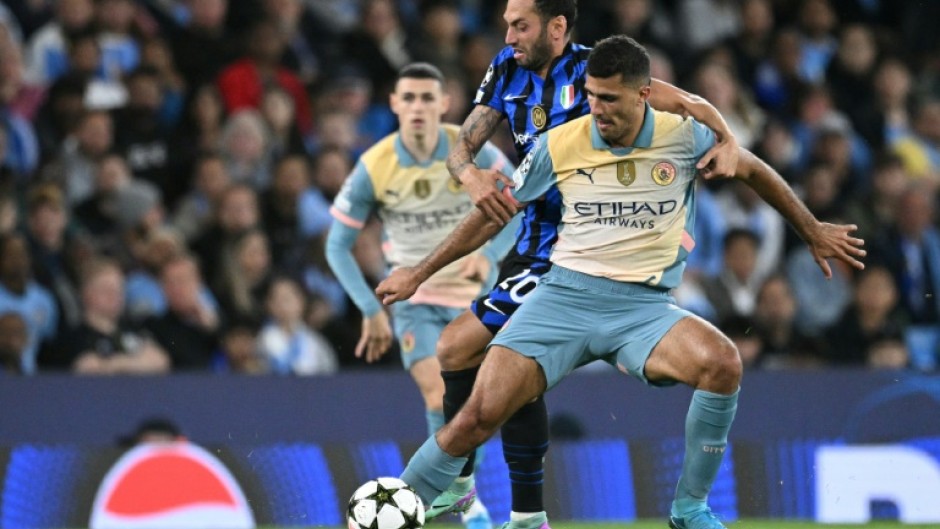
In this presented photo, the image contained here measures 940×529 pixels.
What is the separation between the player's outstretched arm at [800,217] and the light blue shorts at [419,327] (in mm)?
2207

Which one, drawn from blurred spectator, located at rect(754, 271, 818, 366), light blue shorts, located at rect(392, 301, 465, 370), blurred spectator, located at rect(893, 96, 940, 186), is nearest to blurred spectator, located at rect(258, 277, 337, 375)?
light blue shorts, located at rect(392, 301, 465, 370)

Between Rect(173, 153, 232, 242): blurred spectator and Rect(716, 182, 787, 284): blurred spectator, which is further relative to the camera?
Rect(716, 182, 787, 284): blurred spectator

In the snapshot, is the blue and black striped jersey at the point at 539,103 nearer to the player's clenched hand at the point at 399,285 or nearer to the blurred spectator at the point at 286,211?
the player's clenched hand at the point at 399,285

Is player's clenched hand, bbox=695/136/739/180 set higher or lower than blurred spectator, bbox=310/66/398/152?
lower

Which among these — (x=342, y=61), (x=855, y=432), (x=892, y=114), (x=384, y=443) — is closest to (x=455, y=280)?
(x=384, y=443)

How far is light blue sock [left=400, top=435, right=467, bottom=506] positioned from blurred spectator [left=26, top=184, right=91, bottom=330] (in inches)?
184

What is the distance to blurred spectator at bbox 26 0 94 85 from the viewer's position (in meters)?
11.9

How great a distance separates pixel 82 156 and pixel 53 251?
2.81 ft

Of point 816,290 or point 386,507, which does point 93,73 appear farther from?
point 386,507

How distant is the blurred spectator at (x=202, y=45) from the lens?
12.5m

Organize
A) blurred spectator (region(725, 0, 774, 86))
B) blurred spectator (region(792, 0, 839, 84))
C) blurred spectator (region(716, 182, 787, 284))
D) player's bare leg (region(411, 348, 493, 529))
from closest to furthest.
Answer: player's bare leg (region(411, 348, 493, 529)), blurred spectator (region(716, 182, 787, 284)), blurred spectator (region(725, 0, 774, 86)), blurred spectator (region(792, 0, 839, 84))

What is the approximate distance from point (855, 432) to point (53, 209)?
18.9 ft

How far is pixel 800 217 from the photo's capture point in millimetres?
6859

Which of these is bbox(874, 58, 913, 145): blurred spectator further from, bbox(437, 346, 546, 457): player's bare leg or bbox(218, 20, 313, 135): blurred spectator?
bbox(437, 346, 546, 457): player's bare leg
